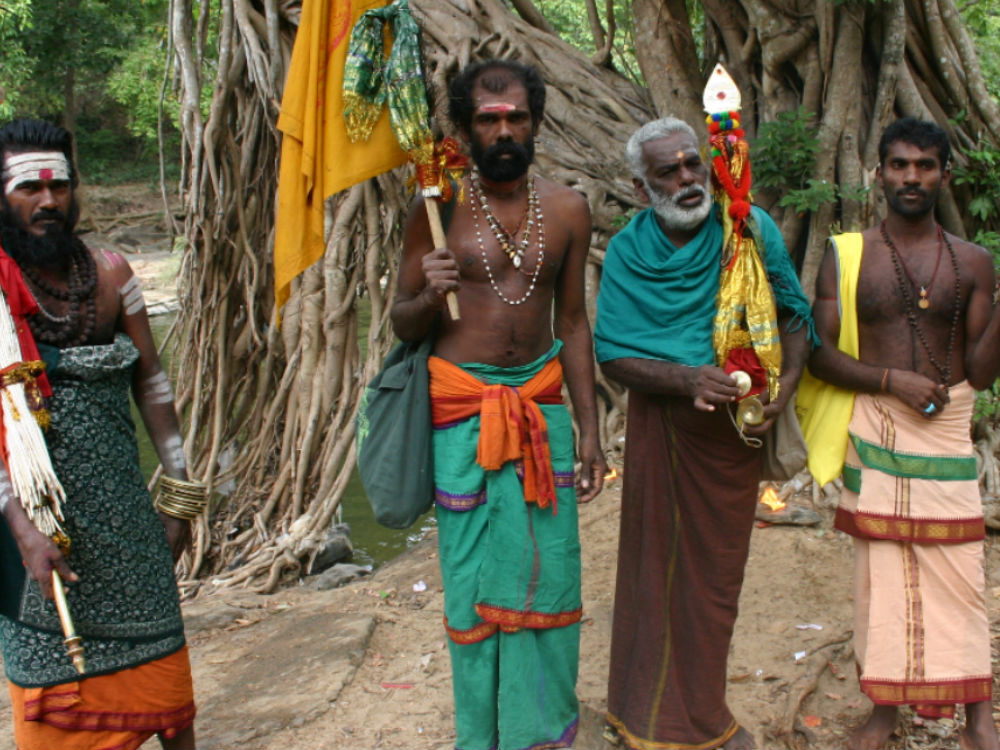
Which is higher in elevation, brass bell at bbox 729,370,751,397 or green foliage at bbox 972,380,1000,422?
brass bell at bbox 729,370,751,397

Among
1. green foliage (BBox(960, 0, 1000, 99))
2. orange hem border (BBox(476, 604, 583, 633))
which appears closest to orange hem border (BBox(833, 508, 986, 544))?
orange hem border (BBox(476, 604, 583, 633))

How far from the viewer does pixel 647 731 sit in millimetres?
3215

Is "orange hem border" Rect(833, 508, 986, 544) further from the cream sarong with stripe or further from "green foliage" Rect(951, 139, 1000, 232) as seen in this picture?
"green foliage" Rect(951, 139, 1000, 232)

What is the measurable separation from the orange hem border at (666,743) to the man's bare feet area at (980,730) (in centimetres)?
73

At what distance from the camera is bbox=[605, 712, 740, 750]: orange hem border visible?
319cm

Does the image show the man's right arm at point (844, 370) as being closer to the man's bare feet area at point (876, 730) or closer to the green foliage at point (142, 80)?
the man's bare feet area at point (876, 730)

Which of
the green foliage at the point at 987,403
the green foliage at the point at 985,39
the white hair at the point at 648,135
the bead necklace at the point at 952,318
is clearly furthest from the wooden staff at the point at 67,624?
the green foliage at the point at 985,39

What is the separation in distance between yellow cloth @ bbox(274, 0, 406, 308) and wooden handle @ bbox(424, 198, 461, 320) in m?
0.34

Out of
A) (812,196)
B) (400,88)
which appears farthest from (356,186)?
(400,88)

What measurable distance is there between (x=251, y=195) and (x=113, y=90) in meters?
16.0

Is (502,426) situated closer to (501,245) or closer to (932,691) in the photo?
(501,245)

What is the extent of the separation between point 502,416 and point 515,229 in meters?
0.59

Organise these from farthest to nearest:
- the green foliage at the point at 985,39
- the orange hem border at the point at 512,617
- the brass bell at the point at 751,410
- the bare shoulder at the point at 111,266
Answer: the green foliage at the point at 985,39 → the orange hem border at the point at 512,617 → the brass bell at the point at 751,410 → the bare shoulder at the point at 111,266

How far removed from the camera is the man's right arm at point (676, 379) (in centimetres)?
288
